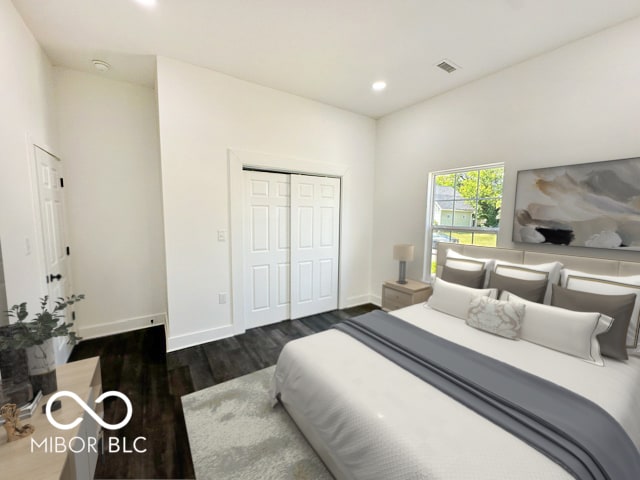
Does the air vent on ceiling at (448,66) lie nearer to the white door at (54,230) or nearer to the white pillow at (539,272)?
the white pillow at (539,272)

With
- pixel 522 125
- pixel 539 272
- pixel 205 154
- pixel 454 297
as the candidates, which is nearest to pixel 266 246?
pixel 205 154

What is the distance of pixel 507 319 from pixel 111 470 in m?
2.76

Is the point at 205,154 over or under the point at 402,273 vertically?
over

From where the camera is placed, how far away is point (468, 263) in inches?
109

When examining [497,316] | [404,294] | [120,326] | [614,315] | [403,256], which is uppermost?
A: [403,256]

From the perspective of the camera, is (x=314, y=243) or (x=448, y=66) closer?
(x=448, y=66)

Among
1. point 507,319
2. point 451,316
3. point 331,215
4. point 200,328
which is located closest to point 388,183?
point 331,215

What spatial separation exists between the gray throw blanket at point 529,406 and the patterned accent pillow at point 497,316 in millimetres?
419

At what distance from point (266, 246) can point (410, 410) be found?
2503 mm

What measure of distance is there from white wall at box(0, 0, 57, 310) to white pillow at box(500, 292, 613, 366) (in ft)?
11.7

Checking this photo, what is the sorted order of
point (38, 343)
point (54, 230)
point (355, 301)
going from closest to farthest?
1. point (38, 343)
2. point (54, 230)
3. point (355, 301)

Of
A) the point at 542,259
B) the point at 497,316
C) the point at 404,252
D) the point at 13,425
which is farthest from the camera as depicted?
the point at 404,252

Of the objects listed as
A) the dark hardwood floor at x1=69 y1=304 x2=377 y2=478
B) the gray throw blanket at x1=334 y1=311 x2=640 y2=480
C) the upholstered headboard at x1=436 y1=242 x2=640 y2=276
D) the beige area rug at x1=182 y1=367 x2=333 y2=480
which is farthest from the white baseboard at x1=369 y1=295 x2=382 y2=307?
the beige area rug at x1=182 y1=367 x2=333 y2=480

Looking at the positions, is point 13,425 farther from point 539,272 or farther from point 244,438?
point 539,272
